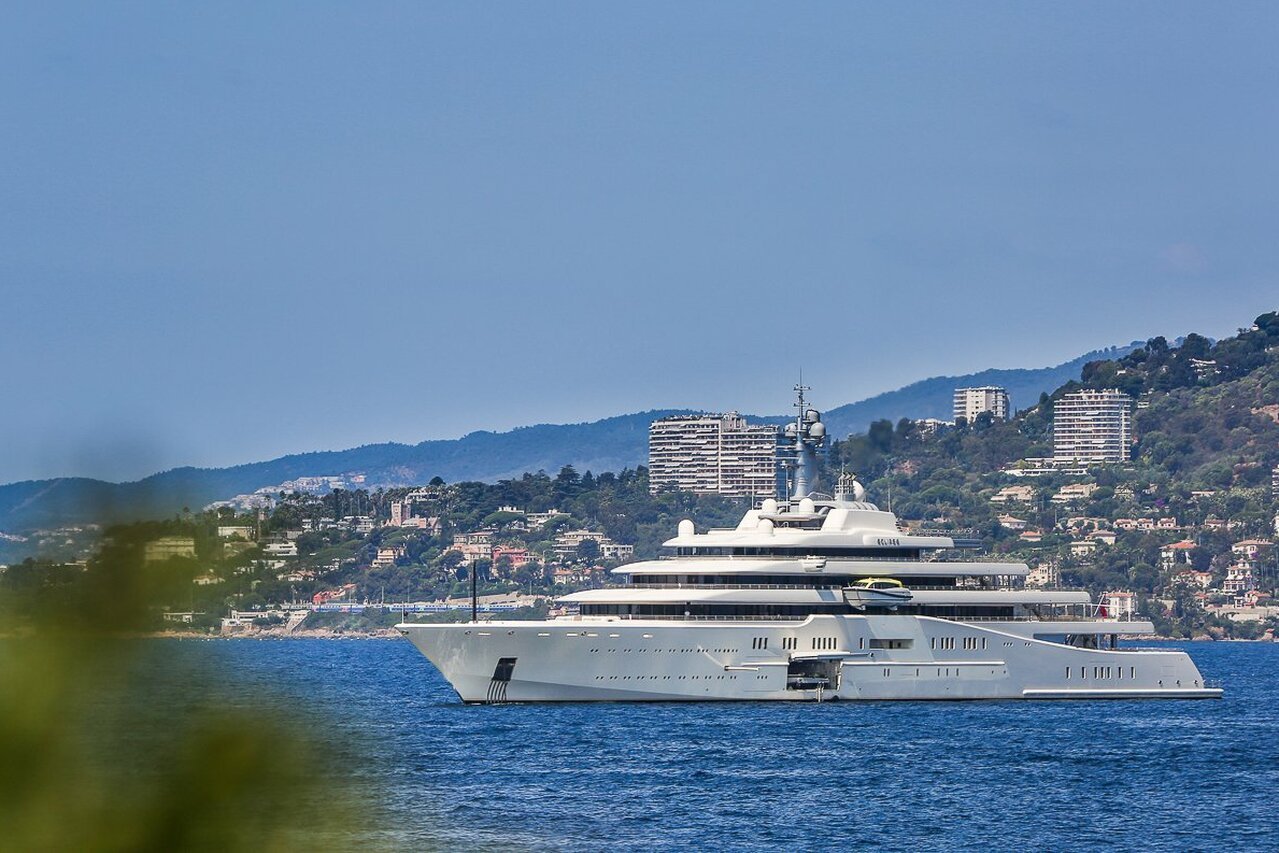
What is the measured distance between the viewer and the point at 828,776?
138ft

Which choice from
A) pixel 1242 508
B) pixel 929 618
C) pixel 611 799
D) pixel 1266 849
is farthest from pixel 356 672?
pixel 1242 508

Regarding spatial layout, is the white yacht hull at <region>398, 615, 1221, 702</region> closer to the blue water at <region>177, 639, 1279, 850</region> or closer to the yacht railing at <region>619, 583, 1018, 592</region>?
the blue water at <region>177, 639, 1279, 850</region>

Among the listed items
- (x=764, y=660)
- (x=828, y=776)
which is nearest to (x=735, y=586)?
(x=764, y=660)

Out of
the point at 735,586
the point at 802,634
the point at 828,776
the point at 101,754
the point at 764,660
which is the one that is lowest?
the point at 828,776

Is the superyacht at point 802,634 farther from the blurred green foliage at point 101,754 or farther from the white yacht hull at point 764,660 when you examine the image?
the blurred green foliage at point 101,754

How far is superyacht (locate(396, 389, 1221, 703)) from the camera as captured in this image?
54.9 m

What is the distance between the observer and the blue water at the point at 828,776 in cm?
3500

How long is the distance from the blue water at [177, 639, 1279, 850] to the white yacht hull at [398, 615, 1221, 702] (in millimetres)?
582

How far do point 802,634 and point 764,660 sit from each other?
4.16 ft

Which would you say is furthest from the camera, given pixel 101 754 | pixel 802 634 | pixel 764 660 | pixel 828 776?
pixel 802 634

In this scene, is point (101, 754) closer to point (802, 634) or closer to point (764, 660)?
point (764, 660)

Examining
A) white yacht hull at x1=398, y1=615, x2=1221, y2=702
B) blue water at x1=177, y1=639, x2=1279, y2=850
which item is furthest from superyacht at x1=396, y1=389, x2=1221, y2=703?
blue water at x1=177, y1=639, x2=1279, y2=850

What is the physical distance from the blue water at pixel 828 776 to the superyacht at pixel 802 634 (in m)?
0.70

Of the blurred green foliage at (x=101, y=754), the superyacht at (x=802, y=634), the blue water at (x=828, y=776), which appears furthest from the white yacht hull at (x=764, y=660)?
the blurred green foliage at (x=101, y=754)
